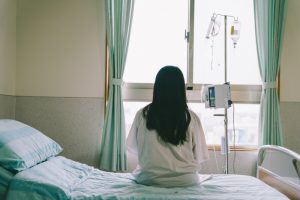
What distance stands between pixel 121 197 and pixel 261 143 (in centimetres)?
171

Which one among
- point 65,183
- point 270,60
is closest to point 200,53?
point 270,60

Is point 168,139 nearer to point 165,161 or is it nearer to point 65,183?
point 165,161

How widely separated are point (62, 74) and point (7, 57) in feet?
1.59

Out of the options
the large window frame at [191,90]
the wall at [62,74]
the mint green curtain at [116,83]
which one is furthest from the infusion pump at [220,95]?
the wall at [62,74]

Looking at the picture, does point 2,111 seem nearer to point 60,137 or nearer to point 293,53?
point 60,137

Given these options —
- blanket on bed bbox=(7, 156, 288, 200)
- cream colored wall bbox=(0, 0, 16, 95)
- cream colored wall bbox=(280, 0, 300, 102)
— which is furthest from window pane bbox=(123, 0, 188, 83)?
blanket on bed bbox=(7, 156, 288, 200)

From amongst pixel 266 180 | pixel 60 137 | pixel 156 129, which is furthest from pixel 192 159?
pixel 60 137

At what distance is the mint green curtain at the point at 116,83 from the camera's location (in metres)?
2.59

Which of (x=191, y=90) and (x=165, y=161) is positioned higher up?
(x=191, y=90)

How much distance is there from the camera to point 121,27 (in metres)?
2.66

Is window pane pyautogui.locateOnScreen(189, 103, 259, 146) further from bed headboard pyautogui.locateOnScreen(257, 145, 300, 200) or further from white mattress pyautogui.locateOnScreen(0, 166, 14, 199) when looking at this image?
white mattress pyautogui.locateOnScreen(0, 166, 14, 199)

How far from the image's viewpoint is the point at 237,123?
2869 mm

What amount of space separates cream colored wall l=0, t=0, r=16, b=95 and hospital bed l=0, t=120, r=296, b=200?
80cm

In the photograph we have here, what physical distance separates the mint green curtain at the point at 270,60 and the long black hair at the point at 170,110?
4.21 feet
